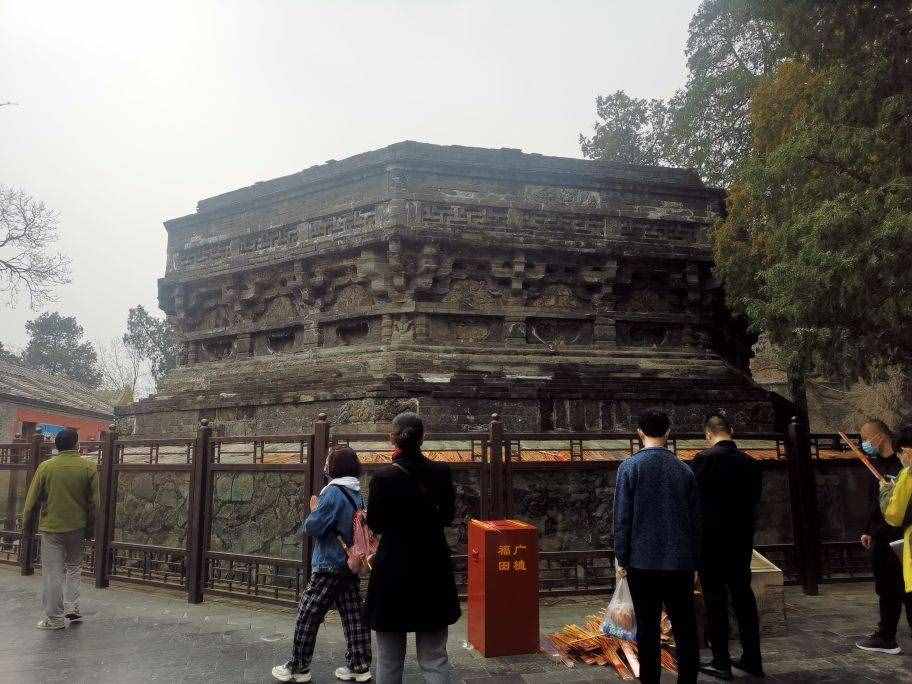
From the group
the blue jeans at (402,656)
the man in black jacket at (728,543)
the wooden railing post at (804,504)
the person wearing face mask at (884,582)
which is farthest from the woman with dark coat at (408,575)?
the wooden railing post at (804,504)

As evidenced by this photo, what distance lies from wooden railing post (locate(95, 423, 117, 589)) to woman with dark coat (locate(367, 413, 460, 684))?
571 cm

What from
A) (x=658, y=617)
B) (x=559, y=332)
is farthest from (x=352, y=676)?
(x=559, y=332)

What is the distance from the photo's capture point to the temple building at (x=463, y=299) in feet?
34.6

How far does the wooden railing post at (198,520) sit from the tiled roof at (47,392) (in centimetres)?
1873

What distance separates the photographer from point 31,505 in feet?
20.5

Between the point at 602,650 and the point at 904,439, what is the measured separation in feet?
9.26

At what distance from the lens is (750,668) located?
4.53m

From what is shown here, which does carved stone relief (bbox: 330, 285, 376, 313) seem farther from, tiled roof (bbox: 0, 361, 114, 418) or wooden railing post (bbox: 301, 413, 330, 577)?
tiled roof (bbox: 0, 361, 114, 418)

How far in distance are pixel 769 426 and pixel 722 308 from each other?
313 centimetres

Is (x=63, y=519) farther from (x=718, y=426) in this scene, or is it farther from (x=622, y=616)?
(x=718, y=426)

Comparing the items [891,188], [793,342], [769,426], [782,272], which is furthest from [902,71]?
[769,426]

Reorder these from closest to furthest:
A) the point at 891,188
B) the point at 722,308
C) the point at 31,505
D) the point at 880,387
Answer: the point at 31,505 < the point at 891,188 < the point at 722,308 < the point at 880,387

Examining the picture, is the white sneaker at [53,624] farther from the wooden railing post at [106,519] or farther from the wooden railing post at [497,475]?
the wooden railing post at [497,475]

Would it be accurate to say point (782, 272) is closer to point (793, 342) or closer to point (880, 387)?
point (793, 342)
